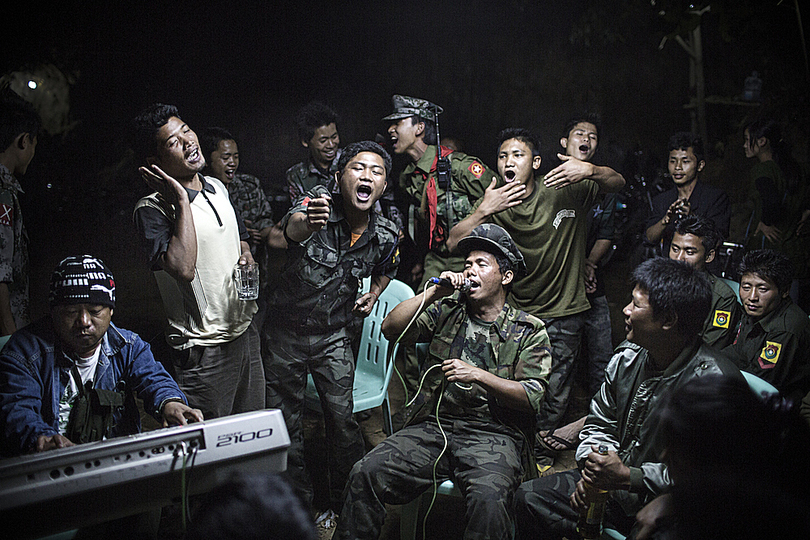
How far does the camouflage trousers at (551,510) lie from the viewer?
6.84 feet

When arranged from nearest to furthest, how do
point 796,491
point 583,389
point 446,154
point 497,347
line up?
point 796,491, point 497,347, point 446,154, point 583,389

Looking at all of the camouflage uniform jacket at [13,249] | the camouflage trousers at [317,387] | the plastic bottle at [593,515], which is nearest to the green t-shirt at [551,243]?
the camouflage trousers at [317,387]

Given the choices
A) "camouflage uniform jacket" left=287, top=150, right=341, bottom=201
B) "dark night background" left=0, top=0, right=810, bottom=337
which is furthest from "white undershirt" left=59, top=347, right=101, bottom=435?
"camouflage uniform jacket" left=287, top=150, right=341, bottom=201

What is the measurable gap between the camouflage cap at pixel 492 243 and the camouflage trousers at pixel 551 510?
0.92 metres

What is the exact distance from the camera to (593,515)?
6.64 ft

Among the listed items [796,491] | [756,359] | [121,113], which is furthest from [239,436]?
[756,359]

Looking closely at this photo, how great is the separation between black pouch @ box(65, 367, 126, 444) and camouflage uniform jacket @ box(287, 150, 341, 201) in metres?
1.28

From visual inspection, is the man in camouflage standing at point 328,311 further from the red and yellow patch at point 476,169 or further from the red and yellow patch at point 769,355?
the red and yellow patch at point 769,355

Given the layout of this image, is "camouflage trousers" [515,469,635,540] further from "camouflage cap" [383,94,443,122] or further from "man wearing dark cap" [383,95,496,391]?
"camouflage cap" [383,94,443,122]

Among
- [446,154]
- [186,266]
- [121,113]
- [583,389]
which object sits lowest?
[583,389]

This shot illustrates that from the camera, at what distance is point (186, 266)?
2.32 meters

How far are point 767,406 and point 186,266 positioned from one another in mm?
2074

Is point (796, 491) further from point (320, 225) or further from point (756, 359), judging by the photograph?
point (320, 225)

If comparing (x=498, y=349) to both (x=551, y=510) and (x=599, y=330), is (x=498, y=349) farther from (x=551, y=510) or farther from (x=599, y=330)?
(x=599, y=330)
